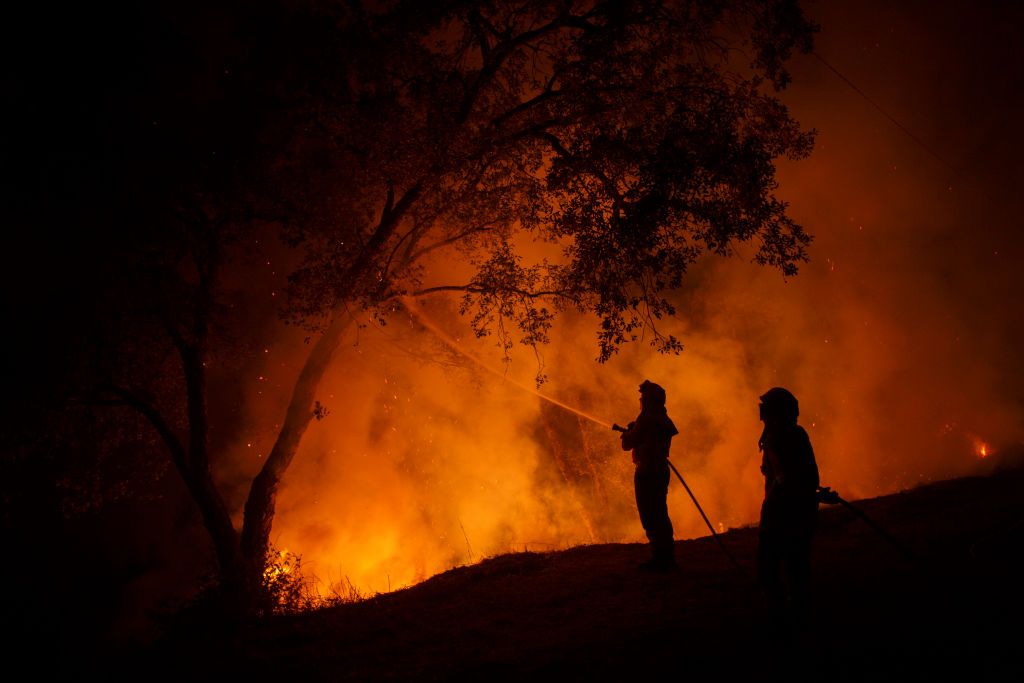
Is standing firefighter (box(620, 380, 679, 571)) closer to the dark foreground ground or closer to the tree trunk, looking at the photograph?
the dark foreground ground

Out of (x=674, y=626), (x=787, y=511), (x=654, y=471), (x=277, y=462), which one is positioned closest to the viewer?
(x=787, y=511)

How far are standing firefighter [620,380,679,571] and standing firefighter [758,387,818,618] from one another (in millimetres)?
2184

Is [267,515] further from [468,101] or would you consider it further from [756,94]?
[756,94]

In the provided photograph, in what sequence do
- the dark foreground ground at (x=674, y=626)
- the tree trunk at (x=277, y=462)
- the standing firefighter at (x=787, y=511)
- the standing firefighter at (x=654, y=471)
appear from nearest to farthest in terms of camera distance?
the dark foreground ground at (x=674, y=626) → the standing firefighter at (x=787, y=511) → the standing firefighter at (x=654, y=471) → the tree trunk at (x=277, y=462)

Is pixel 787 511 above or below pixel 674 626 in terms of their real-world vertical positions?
above

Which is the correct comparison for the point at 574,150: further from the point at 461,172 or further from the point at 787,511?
A: the point at 787,511

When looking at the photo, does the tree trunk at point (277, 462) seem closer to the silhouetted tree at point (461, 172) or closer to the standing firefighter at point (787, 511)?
the silhouetted tree at point (461, 172)

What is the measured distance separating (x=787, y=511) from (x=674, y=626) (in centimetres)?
141

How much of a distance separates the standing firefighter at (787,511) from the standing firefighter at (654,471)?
2184mm

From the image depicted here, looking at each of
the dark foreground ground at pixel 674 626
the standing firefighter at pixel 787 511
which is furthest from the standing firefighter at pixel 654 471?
the standing firefighter at pixel 787 511

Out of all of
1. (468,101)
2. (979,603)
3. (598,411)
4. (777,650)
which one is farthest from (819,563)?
(598,411)

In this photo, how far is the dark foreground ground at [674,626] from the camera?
3.76m

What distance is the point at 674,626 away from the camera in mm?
4805

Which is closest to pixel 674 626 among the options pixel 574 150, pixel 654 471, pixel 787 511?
pixel 787 511
